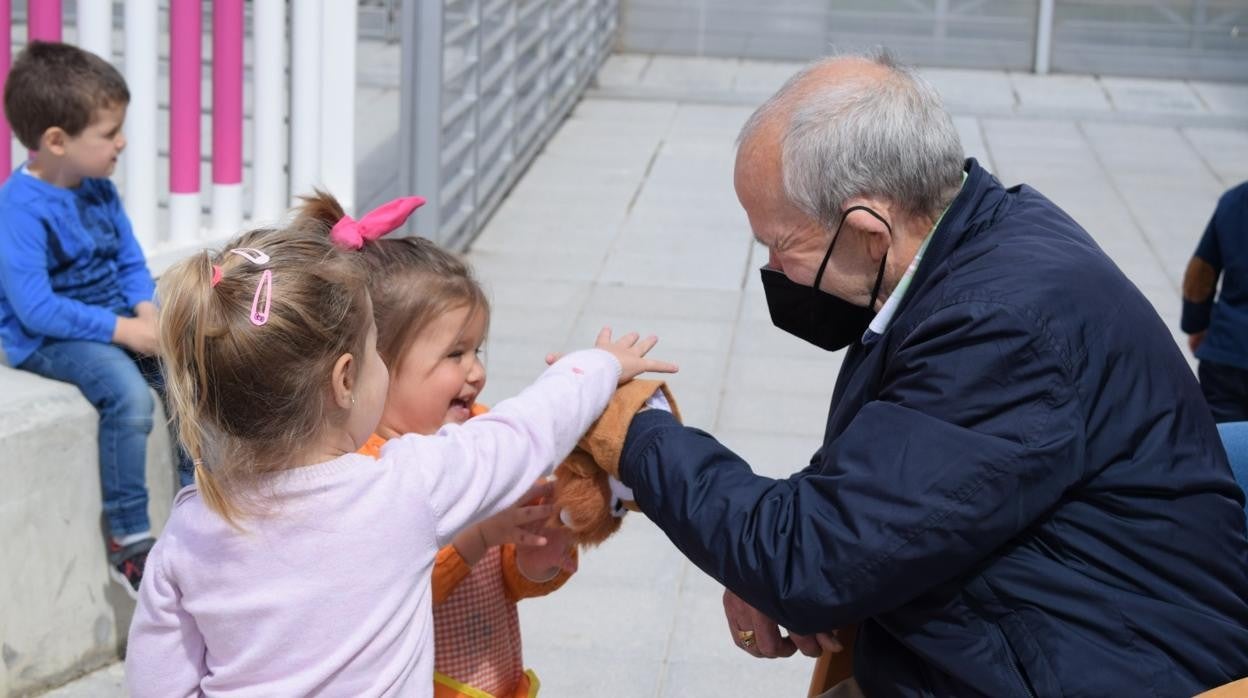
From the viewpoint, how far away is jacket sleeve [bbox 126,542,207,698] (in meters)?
2.13

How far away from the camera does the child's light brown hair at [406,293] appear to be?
2.48 m

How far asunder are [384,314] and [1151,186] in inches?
322

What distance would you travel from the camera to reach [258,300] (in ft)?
6.56

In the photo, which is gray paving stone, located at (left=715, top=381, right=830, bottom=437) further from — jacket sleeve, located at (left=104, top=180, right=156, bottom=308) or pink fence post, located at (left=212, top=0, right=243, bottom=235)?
jacket sleeve, located at (left=104, top=180, right=156, bottom=308)

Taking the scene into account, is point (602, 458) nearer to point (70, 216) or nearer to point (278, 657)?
point (278, 657)

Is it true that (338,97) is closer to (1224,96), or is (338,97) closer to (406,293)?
(406,293)

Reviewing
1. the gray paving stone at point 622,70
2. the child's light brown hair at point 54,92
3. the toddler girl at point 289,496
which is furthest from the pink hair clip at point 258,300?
the gray paving stone at point 622,70

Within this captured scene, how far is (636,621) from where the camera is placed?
4391 mm

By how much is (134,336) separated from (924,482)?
8.28 ft

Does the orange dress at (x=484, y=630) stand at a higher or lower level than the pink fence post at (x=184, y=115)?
lower

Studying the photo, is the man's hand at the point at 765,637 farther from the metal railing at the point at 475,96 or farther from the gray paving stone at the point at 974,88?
the gray paving stone at the point at 974,88

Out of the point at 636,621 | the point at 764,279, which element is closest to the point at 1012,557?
the point at 764,279

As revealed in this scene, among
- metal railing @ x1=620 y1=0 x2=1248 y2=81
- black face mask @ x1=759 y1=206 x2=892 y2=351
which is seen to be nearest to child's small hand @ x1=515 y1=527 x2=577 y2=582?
black face mask @ x1=759 y1=206 x2=892 y2=351

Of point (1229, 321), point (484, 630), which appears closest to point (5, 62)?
point (484, 630)
